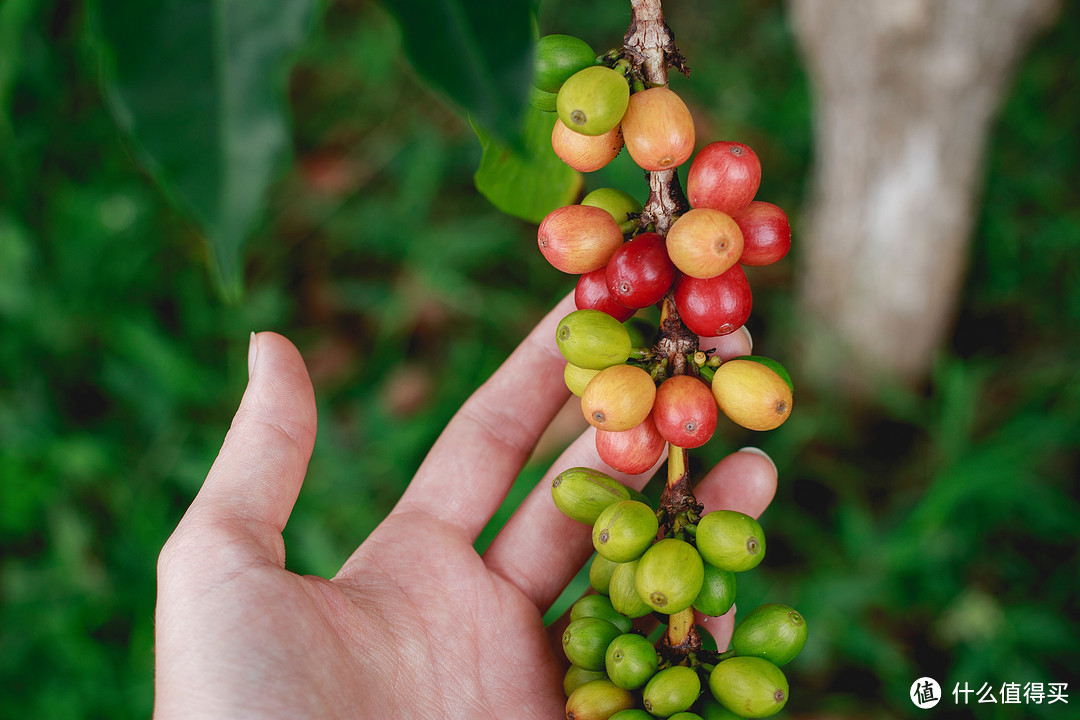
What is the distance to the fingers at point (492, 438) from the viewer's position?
77.4 inches

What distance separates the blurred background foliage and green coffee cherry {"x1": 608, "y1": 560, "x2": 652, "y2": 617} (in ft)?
4.65

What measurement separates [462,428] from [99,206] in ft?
8.42

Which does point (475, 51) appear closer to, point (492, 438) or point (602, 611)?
point (602, 611)

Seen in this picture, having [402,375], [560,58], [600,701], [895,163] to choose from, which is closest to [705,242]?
[560,58]

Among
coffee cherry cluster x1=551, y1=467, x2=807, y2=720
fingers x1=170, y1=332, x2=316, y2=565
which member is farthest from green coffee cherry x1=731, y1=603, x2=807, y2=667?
fingers x1=170, y1=332, x2=316, y2=565

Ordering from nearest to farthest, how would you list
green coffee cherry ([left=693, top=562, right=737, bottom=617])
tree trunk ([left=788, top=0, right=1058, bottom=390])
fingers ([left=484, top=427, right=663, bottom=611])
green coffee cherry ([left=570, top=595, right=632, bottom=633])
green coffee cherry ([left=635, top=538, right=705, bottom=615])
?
green coffee cherry ([left=635, top=538, right=705, bottom=615])
green coffee cherry ([left=693, top=562, right=737, bottom=617])
green coffee cherry ([left=570, top=595, right=632, bottom=633])
fingers ([left=484, top=427, right=663, bottom=611])
tree trunk ([left=788, top=0, right=1058, bottom=390])

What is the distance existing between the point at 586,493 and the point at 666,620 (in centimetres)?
31

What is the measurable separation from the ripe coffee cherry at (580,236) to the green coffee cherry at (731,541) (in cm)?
50

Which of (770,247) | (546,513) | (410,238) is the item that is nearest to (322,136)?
(410,238)

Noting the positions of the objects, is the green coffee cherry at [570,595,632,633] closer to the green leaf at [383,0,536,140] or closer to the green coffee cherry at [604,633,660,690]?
the green coffee cherry at [604,633,660,690]

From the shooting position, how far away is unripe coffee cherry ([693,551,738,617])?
1.30 metres

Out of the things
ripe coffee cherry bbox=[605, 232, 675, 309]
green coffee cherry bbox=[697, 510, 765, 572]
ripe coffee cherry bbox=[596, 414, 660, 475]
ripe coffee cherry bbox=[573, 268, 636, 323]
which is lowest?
green coffee cherry bbox=[697, 510, 765, 572]

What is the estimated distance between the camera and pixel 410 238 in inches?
147

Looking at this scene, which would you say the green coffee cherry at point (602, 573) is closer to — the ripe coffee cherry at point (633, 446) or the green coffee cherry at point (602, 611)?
the green coffee cherry at point (602, 611)
